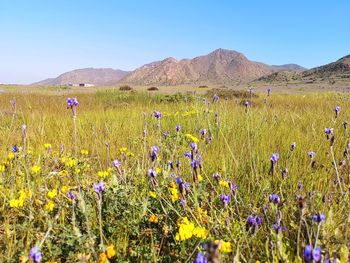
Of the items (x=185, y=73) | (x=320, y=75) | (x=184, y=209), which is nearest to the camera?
(x=184, y=209)

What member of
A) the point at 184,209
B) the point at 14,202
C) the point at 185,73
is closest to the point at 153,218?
the point at 184,209

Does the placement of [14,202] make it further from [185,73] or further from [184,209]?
[185,73]

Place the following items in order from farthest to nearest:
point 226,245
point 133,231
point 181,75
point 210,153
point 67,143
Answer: point 181,75, point 67,143, point 210,153, point 133,231, point 226,245

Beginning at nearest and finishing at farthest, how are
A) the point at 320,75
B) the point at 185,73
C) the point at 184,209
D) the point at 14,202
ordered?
the point at 184,209, the point at 14,202, the point at 320,75, the point at 185,73

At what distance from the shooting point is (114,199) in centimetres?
204

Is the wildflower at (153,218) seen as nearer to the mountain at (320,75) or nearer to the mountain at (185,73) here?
the mountain at (320,75)

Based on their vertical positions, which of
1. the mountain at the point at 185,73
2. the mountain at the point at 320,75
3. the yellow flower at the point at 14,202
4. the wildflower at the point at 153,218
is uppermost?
the mountain at the point at 185,73

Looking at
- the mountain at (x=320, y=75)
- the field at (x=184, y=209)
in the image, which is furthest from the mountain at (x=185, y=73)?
the field at (x=184, y=209)

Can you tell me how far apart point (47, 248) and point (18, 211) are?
1.83 ft

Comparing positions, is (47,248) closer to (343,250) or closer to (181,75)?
(343,250)

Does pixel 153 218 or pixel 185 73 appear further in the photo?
pixel 185 73

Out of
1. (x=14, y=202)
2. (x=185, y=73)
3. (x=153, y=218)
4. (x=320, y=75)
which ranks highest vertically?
(x=185, y=73)

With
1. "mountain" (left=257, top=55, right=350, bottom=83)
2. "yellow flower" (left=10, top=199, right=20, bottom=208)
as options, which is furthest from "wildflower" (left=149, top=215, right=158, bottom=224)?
"mountain" (left=257, top=55, right=350, bottom=83)

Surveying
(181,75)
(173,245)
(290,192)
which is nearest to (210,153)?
(290,192)
